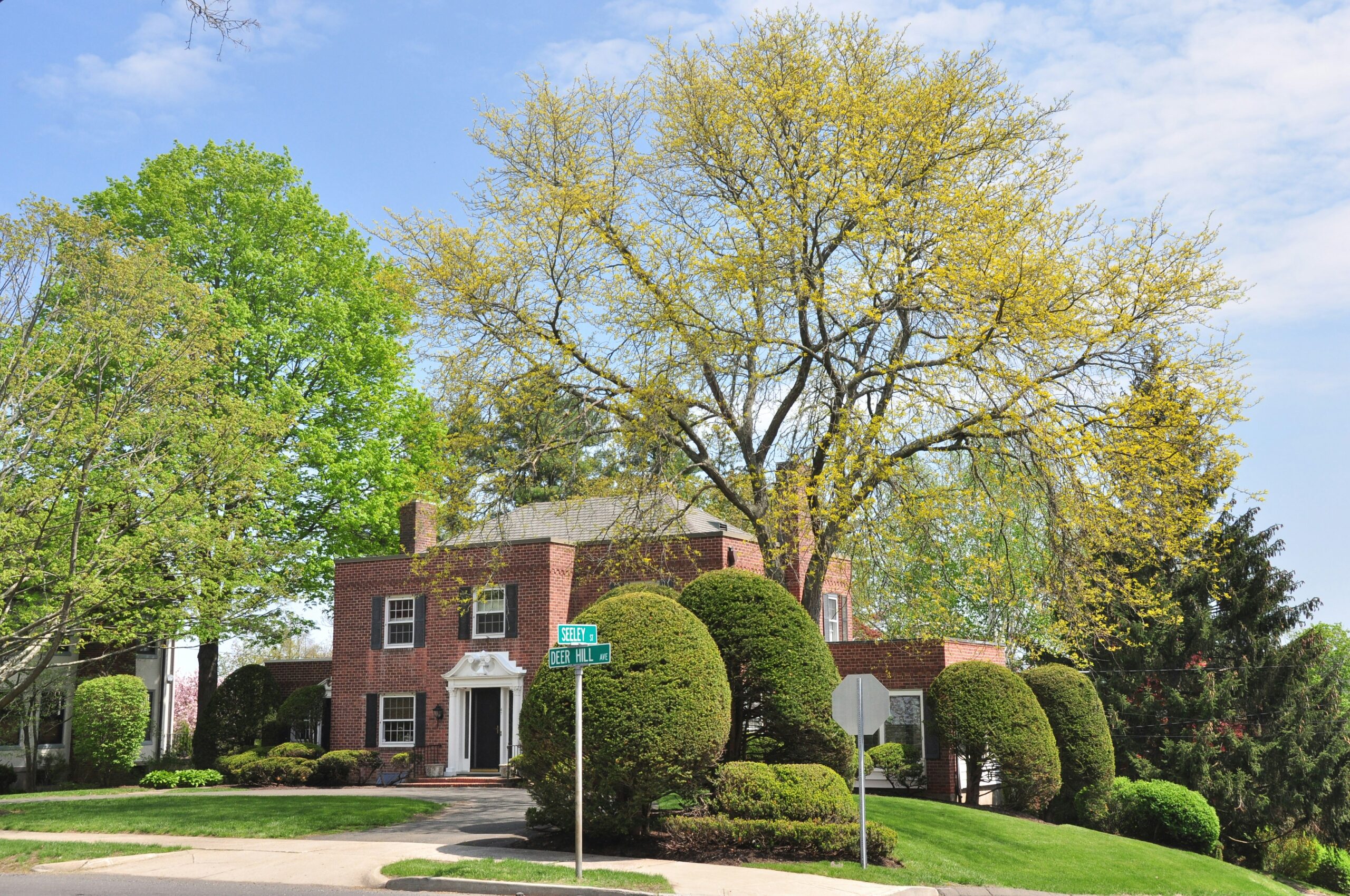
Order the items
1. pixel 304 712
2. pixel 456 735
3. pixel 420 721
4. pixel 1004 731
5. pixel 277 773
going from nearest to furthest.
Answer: pixel 1004 731 → pixel 277 773 → pixel 456 735 → pixel 420 721 → pixel 304 712

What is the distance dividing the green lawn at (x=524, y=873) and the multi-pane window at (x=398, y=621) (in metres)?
18.2

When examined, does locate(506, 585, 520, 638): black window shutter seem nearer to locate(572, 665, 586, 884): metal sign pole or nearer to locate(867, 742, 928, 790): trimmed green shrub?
locate(867, 742, 928, 790): trimmed green shrub

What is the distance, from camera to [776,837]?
1630 centimetres

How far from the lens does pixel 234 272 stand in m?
33.7

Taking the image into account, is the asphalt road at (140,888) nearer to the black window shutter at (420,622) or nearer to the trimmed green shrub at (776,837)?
the trimmed green shrub at (776,837)

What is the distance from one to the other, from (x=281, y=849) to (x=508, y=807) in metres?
5.91

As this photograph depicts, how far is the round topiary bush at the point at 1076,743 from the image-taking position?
87.9 ft

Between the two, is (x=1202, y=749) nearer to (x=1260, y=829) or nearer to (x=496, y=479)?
(x=1260, y=829)

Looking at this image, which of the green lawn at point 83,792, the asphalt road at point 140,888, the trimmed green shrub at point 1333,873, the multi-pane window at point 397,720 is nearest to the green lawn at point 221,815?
the green lawn at point 83,792

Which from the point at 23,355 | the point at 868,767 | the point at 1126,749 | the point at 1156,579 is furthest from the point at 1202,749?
the point at 23,355

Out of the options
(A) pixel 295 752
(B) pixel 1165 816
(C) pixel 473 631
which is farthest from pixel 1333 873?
(A) pixel 295 752

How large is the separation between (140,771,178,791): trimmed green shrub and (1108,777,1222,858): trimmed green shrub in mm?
23192

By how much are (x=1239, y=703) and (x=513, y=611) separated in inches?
797

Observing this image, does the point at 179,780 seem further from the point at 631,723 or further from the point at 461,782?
the point at 631,723
